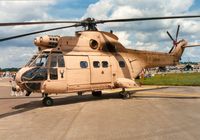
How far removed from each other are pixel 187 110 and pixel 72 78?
20.4 ft

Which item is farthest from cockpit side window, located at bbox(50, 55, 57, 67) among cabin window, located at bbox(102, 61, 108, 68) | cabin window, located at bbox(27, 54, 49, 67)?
cabin window, located at bbox(102, 61, 108, 68)

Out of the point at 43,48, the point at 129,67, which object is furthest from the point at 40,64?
the point at 129,67

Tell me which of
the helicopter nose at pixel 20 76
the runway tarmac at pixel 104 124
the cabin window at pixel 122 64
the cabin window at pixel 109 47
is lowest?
the runway tarmac at pixel 104 124

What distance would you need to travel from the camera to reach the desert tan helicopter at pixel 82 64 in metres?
15.2

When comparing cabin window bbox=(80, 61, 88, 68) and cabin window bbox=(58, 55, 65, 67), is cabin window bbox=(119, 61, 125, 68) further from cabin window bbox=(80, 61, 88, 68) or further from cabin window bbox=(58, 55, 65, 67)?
cabin window bbox=(58, 55, 65, 67)

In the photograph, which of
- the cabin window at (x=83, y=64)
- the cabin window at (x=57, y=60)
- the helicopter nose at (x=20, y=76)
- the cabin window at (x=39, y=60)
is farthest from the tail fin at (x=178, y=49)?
the helicopter nose at (x=20, y=76)

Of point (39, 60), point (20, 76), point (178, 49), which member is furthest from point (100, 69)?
point (178, 49)

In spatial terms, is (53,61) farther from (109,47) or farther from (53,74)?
(109,47)

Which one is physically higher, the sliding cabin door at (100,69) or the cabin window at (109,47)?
the cabin window at (109,47)

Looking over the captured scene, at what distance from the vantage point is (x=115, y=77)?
718 inches

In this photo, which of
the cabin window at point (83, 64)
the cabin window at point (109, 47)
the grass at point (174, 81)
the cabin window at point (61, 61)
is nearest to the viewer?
the cabin window at point (61, 61)

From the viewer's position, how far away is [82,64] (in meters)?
16.8

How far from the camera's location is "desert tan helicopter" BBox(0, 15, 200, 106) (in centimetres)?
1518

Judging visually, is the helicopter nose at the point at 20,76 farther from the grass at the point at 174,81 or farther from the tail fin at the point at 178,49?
the grass at the point at 174,81
